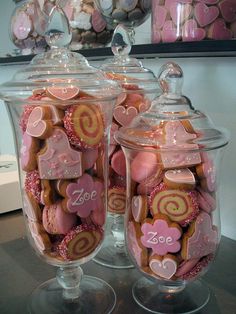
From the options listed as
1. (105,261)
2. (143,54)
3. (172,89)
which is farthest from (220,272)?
(143,54)

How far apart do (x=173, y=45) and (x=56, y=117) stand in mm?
235

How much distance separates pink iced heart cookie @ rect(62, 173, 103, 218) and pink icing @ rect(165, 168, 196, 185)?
3.6 inches

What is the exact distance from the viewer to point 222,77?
0.65 m

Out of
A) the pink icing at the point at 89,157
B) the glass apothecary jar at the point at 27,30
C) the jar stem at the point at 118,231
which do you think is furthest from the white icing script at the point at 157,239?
the glass apothecary jar at the point at 27,30

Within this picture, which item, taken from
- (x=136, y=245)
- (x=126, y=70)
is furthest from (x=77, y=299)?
(x=126, y=70)

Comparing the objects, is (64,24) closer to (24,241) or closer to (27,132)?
(27,132)

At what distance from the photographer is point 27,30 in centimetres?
96

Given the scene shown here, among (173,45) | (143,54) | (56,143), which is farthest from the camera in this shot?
(143,54)

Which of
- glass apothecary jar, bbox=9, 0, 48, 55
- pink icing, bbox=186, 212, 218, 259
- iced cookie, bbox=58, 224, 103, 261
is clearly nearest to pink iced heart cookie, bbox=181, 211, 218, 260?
pink icing, bbox=186, 212, 218, 259

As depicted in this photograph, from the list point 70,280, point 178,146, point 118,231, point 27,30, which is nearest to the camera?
point 178,146

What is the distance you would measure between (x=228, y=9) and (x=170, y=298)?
401 millimetres

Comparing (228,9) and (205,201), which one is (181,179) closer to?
(205,201)

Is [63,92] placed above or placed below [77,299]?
above

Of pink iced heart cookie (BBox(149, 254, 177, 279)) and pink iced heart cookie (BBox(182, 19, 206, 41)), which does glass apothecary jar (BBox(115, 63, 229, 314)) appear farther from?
pink iced heart cookie (BBox(182, 19, 206, 41))
